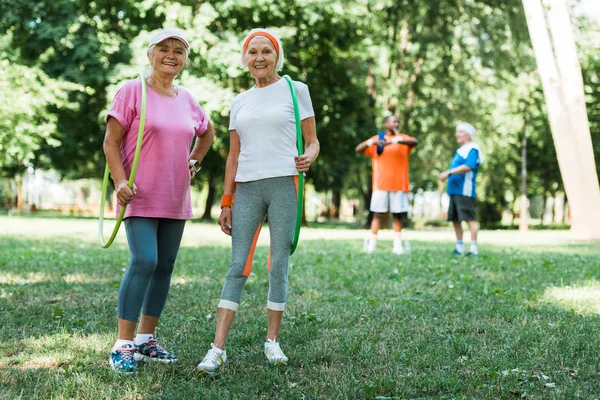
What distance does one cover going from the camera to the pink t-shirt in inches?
151

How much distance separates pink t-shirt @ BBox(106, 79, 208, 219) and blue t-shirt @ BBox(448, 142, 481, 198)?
24.3 ft

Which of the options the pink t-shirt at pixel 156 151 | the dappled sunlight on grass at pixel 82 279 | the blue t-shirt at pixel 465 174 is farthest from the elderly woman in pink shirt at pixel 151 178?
the blue t-shirt at pixel 465 174

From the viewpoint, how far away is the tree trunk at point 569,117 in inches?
448

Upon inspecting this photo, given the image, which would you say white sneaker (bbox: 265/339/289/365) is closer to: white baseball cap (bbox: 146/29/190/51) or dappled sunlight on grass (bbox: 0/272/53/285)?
white baseball cap (bbox: 146/29/190/51)

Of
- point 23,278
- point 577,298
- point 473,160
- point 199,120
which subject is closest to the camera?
point 199,120

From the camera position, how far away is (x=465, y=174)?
10.9m

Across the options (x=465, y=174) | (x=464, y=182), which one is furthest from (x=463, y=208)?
(x=465, y=174)

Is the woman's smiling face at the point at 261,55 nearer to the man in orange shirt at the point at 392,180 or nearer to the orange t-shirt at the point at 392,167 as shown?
the man in orange shirt at the point at 392,180

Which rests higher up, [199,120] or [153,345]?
[199,120]

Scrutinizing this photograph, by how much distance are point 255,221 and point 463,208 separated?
7495mm

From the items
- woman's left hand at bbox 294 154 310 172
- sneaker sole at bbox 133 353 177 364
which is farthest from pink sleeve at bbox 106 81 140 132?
sneaker sole at bbox 133 353 177 364

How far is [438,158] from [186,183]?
28.4 metres

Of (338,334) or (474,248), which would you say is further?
(474,248)

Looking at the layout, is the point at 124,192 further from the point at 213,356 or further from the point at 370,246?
the point at 370,246
